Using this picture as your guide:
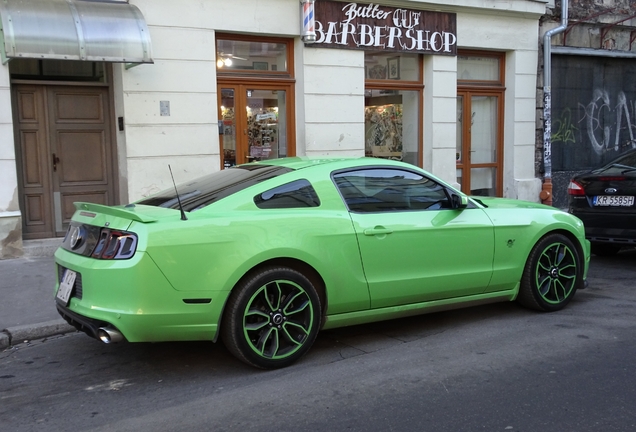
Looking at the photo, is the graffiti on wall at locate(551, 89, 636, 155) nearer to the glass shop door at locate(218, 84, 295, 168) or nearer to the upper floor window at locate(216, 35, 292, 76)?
the glass shop door at locate(218, 84, 295, 168)

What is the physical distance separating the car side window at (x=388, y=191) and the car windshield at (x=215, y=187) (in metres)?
0.55

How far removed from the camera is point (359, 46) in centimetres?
1148

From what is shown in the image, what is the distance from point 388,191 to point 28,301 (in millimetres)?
4117

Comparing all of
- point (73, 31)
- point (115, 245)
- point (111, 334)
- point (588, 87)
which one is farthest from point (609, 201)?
point (73, 31)

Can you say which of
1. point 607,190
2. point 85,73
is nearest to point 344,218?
point 607,190

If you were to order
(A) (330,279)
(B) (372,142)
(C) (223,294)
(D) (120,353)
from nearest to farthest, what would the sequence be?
(C) (223,294) → (A) (330,279) → (D) (120,353) → (B) (372,142)

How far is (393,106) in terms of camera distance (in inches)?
494

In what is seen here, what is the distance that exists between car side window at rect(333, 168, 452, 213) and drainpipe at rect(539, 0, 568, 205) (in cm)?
858

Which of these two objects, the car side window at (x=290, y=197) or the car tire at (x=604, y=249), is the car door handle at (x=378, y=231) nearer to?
the car side window at (x=290, y=197)

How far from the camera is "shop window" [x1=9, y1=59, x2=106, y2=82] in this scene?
9.37 m

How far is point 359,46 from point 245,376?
26.3 feet

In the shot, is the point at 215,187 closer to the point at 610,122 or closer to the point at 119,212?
the point at 119,212

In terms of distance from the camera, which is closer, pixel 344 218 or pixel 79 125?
pixel 344 218

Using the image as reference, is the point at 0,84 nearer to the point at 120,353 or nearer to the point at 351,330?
the point at 120,353
